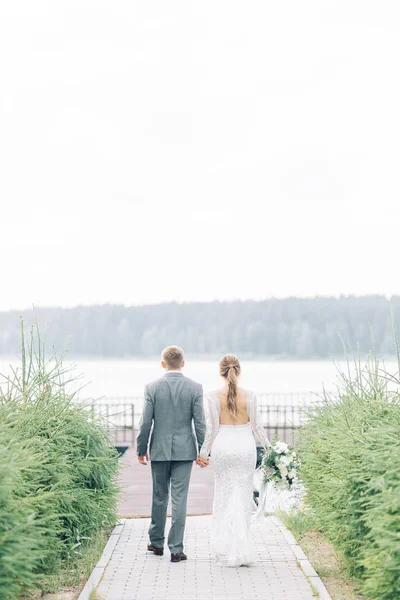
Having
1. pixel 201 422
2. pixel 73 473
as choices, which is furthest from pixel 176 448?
pixel 73 473

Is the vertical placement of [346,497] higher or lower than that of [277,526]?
higher

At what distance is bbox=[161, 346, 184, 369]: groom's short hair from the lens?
9188mm

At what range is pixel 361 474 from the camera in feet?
24.4

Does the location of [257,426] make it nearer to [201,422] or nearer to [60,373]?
[201,422]

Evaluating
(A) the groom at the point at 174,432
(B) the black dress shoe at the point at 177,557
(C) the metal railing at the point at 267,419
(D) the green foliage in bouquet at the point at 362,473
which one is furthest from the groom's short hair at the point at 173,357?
(B) the black dress shoe at the point at 177,557

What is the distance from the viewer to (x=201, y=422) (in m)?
9.17

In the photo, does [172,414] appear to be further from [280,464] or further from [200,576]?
[280,464]

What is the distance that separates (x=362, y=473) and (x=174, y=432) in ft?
7.43

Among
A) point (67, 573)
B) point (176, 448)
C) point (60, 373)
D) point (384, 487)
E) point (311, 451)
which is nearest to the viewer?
point (384, 487)

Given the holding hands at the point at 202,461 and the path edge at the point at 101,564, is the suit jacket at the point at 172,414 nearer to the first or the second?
the holding hands at the point at 202,461

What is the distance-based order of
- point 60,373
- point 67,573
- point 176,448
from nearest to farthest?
1. point 67,573
2. point 176,448
3. point 60,373

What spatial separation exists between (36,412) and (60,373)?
0.80 metres

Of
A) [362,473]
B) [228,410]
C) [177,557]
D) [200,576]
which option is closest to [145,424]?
[228,410]

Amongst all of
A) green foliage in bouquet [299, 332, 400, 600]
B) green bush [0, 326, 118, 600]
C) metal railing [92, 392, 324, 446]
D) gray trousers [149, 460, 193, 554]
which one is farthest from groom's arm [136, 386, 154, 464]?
green foliage in bouquet [299, 332, 400, 600]
